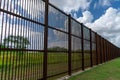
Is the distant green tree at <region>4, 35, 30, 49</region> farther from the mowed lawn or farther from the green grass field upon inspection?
the mowed lawn

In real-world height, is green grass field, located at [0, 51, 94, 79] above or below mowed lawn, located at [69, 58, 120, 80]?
above

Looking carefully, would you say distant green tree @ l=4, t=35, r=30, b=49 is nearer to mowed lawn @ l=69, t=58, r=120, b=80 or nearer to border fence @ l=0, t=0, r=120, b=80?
border fence @ l=0, t=0, r=120, b=80

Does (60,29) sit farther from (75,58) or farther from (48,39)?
(75,58)

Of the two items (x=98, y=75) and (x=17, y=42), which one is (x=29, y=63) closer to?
(x=17, y=42)

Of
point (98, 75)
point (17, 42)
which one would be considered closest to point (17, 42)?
point (17, 42)

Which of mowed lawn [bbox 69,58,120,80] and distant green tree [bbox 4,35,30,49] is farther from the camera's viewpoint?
mowed lawn [bbox 69,58,120,80]

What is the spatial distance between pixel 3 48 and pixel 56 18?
135 inches

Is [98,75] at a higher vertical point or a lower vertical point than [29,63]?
lower

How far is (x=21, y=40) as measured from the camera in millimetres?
4512

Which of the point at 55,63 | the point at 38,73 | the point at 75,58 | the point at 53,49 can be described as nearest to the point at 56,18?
the point at 53,49

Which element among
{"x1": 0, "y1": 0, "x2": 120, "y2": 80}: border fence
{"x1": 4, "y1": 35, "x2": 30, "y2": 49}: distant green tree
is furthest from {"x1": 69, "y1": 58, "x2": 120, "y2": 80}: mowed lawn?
{"x1": 4, "y1": 35, "x2": 30, "y2": 49}: distant green tree

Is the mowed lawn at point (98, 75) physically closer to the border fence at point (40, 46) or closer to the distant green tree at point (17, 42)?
the border fence at point (40, 46)

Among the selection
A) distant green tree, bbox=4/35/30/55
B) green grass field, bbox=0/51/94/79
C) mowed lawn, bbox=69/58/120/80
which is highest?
distant green tree, bbox=4/35/30/55

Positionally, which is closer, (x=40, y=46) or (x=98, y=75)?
(x=40, y=46)
